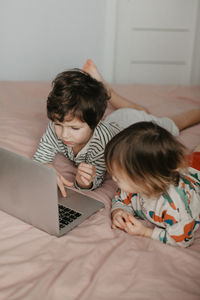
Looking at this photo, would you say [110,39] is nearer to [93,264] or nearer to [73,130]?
[73,130]

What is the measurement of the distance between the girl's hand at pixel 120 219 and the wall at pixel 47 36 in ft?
6.47

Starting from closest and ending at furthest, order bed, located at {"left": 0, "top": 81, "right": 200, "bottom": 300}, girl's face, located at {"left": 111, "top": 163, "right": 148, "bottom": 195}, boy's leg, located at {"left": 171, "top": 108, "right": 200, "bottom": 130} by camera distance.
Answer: bed, located at {"left": 0, "top": 81, "right": 200, "bottom": 300}
girl's face, located at {"left": 111, "top": 163, "right": 148, "bottom": 195}
boy's leg, located at {"left": 171, "top": 108, "right": 200, "bottom": 130}

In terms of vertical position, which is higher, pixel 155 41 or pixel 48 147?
pixel 155 41

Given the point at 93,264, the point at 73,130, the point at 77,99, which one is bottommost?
the point at 93,264

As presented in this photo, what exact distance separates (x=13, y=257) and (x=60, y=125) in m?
0.48

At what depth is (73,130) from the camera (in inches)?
51.3

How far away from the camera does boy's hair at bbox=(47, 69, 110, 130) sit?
1.26 m

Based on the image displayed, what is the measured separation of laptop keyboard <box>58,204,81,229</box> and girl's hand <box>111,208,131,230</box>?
112 mm

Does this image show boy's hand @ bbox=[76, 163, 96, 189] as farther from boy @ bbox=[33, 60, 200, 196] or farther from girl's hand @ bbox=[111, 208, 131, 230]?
girl's hand @ bbox=[111, 208, 131, 230]

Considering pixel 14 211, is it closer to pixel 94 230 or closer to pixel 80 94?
pixel 94 230

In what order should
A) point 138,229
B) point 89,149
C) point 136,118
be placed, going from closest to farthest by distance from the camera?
point 138,229, point 89,149, point 136,118

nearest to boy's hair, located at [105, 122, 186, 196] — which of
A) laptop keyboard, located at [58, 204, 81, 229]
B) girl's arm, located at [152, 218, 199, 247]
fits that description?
girl's arm, located at [152, 218, 199, 247]

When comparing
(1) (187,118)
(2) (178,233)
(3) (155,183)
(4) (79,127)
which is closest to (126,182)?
(3) (155,183)

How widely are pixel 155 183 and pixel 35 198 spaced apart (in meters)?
0.32
